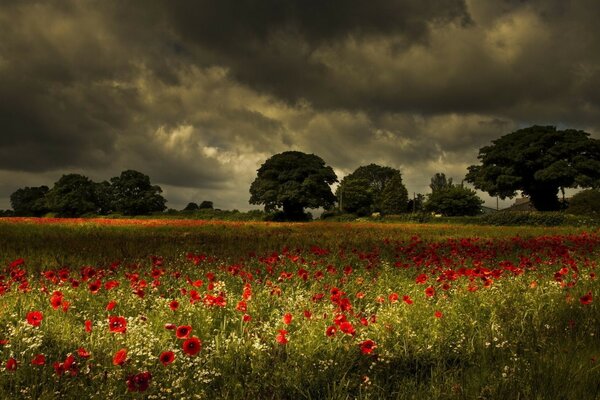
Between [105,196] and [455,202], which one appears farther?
[455,202]

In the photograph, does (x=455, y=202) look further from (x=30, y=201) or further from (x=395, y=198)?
(x=30, y=201)

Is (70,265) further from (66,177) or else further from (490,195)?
(66,177)

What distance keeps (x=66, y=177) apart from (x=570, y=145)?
229 ft

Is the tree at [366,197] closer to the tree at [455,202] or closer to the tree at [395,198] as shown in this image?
the tree at [395,198]

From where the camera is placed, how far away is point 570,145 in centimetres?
4659

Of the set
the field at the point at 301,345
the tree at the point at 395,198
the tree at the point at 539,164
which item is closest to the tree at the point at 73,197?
the tree at the point at 395,198

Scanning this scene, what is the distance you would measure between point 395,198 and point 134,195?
146 feet

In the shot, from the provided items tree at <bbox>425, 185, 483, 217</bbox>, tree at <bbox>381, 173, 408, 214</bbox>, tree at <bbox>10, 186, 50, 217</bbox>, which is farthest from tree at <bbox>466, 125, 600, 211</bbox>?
tree at <bbox>10, 186, 50, 217</bbox>

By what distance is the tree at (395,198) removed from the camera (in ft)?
256

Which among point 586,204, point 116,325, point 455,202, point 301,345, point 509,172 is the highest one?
point 509,172

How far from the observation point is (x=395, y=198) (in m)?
78.4

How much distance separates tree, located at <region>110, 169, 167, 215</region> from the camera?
62.4m

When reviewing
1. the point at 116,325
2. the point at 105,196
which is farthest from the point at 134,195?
the point at 116,325

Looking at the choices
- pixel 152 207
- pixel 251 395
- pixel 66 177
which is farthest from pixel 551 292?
pixel 66 177
